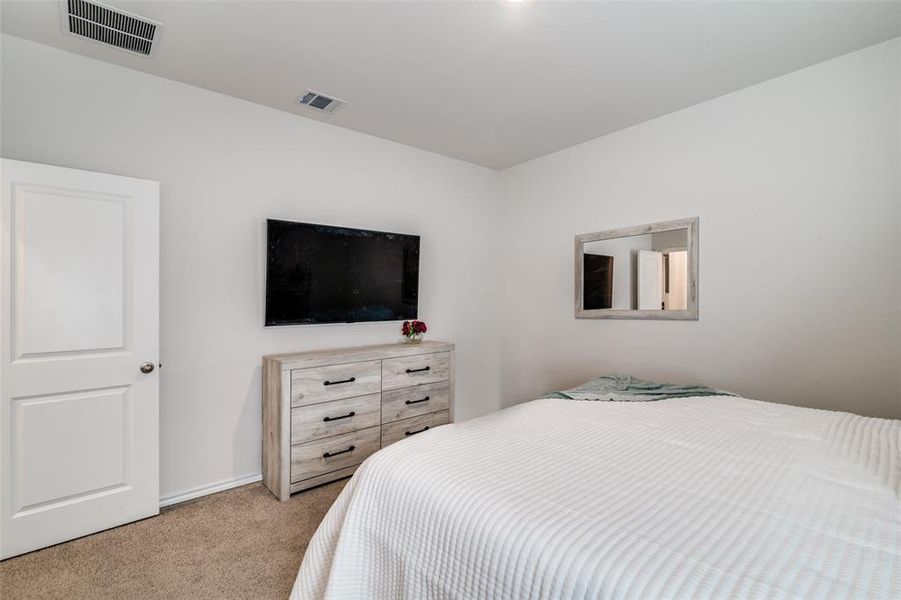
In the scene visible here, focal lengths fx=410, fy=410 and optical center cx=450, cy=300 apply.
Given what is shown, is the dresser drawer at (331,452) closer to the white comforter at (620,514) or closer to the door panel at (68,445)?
the door panel at (68,445)

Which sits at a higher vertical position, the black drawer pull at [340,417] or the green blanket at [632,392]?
the green blanket at [632,392]

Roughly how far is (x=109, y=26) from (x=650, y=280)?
3568 millimetres

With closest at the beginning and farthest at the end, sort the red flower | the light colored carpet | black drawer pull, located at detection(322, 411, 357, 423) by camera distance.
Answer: the light colored carpet, black drawer pull, located at detection(322, 411, 357, 423), the red flower

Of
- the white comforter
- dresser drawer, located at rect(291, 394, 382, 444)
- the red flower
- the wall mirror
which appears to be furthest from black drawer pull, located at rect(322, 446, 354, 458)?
the wall mirror

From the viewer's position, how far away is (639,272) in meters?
3.16

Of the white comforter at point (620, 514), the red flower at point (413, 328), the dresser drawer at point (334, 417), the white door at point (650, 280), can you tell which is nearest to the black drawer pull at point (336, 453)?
the dresser drawer at point (334, 417)

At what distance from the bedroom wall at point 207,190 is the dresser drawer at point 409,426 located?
2.43 feet

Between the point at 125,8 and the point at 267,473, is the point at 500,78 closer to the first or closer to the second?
the point at 125,8

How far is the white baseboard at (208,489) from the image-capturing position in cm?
251

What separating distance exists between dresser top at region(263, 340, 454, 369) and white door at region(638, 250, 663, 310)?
154 cm

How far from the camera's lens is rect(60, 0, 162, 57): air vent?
6.26 feet

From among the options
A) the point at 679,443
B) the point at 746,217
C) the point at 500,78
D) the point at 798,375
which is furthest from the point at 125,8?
the point at 798,375

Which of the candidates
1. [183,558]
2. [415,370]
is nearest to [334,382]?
[415,370]

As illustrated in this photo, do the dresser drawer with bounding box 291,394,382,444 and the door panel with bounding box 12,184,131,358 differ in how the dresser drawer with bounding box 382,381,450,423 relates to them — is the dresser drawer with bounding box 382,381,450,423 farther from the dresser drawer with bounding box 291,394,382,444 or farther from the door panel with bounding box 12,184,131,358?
the door panel with bounding box 12,184,131,358
